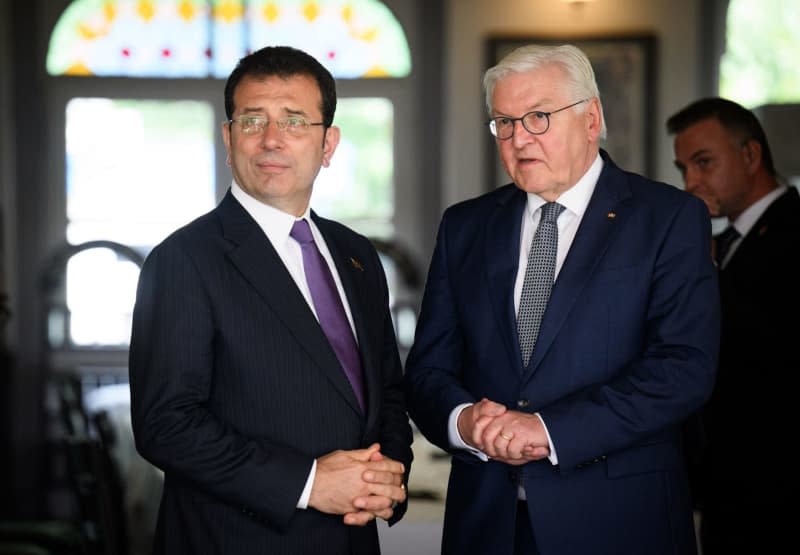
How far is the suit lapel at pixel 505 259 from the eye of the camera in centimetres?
222

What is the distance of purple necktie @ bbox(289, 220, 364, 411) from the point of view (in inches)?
Result: 84.6

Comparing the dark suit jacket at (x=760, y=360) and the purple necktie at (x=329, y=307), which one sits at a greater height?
the purple necktie at (x=329, y=307)

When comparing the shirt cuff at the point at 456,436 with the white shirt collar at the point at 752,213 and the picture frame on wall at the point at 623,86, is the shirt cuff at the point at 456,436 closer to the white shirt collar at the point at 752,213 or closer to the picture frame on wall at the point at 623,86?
the white shirt collar at the point at 752,213

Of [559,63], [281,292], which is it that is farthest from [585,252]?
[281,292]

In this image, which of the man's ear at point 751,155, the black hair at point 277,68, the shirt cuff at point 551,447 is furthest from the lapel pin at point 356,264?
the man's ear at point 751,155

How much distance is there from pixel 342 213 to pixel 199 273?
4677 mm

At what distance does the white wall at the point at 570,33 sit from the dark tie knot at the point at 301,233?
4114mm

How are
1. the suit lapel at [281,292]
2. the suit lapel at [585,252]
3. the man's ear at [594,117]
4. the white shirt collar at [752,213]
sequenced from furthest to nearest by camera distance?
the white shirt collar at [752,213] → the man's ear at [594,117] → the suit lapel at [585,252] → the suit lapel at [281,292]

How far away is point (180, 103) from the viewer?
6.61 meters

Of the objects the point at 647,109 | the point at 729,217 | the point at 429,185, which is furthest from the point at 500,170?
the point at 729,217

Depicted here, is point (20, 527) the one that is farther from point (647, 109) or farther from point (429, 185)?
point (647, 109)

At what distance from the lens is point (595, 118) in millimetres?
2285

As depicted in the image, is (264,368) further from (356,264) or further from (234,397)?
(356,264)

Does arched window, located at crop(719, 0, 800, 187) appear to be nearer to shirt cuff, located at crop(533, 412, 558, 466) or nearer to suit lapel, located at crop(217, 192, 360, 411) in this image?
shirt cuff, located at crop(533, 412, 558, 466)
